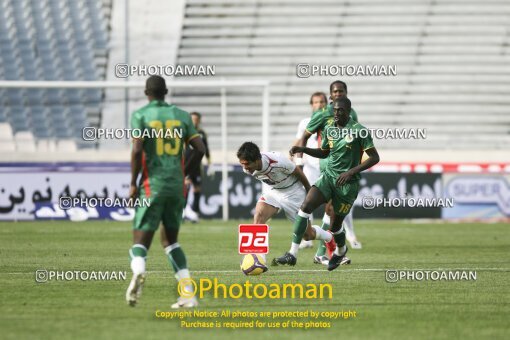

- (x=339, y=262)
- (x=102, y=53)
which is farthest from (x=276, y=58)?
(x=339, y=262)

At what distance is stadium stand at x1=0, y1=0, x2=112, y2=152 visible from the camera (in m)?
27.4

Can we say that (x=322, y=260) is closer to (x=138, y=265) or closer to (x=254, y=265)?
(x=254, y=265)

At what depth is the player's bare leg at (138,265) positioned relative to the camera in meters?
9.10

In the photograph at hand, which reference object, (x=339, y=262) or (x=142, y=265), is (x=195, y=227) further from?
(x=142, y=265)

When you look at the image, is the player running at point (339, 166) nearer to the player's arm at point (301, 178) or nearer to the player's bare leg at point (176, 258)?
the player's arm at point (301, 178)

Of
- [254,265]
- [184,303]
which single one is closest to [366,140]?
[254,265]

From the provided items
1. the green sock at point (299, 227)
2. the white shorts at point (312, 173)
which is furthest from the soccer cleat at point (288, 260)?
the white shorts at point (312, 173)

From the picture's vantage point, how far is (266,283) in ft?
36.9

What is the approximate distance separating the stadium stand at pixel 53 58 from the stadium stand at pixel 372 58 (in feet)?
8.78

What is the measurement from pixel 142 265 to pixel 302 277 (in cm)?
309

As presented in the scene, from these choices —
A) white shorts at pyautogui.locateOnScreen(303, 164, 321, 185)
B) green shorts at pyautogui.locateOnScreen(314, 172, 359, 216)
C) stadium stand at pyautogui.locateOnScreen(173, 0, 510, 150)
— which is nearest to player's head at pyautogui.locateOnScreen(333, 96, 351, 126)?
green shorts at pyautogui.locateOnScreen(314, 172, 359, 216)

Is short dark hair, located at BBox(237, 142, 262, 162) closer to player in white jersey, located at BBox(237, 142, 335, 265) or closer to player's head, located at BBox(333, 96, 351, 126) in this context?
player in white jersey, located at BBox(237, 142, 335, 265)

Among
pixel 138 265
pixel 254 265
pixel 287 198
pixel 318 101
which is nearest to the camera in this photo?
pixel 138 265

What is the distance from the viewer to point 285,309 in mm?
9445
